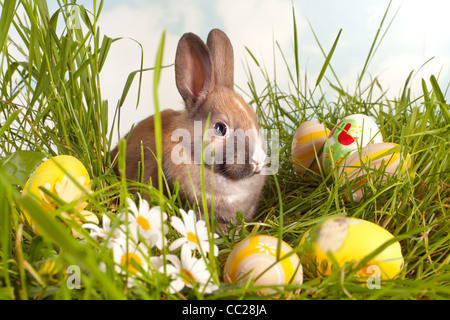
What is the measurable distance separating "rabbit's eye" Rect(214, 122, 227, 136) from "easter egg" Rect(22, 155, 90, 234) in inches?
21.6

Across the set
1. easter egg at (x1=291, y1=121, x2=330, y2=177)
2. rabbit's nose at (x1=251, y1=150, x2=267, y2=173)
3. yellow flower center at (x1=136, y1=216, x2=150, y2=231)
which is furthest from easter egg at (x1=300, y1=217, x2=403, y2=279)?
easter egg at (x1=291, y1=121, x2=330, y2=177)

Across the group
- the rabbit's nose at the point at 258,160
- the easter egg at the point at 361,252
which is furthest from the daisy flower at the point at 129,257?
the rabbit's nose at the point at 258,160

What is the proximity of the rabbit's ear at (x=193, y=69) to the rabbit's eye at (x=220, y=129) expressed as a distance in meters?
0.18

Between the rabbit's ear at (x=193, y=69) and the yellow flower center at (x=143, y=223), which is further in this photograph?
the rabbit's ear at (x=193, y=69)

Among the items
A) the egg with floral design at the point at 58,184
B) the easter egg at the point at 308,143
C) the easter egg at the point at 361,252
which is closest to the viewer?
the easter egg at the point at 361,252

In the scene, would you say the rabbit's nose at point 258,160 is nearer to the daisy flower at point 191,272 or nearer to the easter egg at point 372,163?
the easter egg at point 372,163

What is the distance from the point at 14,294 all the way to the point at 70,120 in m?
0.97

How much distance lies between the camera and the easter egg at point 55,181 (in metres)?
1.23

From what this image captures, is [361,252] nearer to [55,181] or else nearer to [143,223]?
[143,223]

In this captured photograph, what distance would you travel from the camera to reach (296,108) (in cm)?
258

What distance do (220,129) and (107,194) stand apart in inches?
22.6

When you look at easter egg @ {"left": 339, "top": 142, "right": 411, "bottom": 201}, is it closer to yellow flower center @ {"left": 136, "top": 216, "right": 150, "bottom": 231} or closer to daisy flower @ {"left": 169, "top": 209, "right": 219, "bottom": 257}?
daisy flower @ {"left": 169, "top": 209, "right": 219, "bottom": 257}

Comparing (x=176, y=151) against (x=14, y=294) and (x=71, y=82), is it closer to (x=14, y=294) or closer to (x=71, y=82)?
(x=71, y=82)

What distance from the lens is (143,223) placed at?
3.22 feet
